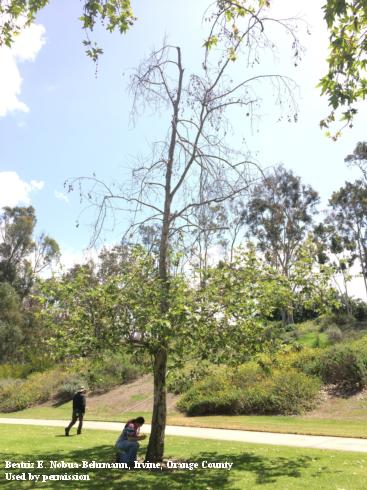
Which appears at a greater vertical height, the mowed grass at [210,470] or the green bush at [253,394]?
the green bush at [253,394]

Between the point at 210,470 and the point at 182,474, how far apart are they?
0.52 metres

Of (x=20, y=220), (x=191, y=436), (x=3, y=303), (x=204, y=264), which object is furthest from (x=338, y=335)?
(x=20, y=220)

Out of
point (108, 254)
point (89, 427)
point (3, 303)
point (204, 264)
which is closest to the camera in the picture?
point (204, 264)

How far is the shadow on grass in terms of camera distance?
725 centimetres

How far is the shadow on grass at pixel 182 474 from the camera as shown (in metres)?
7.25

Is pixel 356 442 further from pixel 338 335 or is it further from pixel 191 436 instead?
pixel 338 335

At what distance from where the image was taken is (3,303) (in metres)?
46.3

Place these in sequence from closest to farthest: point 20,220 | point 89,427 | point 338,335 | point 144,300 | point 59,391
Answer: point 144,300 → point 89,427 → point 59,391 → point 338,335 → point 20,220

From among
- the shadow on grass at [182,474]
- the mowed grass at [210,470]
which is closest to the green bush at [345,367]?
the mowed grass at [210,470]

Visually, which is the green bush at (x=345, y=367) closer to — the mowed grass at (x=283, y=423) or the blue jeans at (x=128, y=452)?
the mowed grass at (x=283, y=423)

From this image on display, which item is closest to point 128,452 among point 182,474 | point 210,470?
point 182,474

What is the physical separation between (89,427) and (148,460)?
745cm

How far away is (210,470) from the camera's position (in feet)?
27.5

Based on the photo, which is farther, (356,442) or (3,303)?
(3,303)
